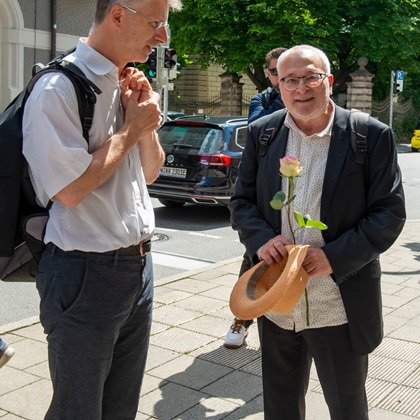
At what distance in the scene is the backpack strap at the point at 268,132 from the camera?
3074 mm

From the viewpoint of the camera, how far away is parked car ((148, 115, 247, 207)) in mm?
11352

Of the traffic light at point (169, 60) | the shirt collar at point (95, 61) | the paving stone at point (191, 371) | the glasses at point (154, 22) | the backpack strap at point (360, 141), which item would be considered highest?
the traffic light at point (169, 60)

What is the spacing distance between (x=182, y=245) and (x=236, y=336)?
15.0ft

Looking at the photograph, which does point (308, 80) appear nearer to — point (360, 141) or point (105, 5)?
point (360, 141)

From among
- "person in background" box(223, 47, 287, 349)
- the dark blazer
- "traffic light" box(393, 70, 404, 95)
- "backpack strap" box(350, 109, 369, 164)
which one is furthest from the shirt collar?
"traffic light" box(393, 70, 404, 95)

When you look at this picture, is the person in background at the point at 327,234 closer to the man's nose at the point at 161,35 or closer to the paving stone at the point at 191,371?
the man's nose at the point at 161,35

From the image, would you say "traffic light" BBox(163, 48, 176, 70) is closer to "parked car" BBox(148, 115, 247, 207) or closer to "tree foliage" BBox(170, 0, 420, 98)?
"parked car" BBox(148, 115, 247, 207)

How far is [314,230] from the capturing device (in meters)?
2.93

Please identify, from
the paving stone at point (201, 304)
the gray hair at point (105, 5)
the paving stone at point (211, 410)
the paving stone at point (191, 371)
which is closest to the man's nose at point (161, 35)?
the gray hair at point (105, 5)

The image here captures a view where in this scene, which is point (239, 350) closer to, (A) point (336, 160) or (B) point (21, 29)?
(A) point (336, 160)

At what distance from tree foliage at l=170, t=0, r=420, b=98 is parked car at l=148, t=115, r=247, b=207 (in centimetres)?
2106

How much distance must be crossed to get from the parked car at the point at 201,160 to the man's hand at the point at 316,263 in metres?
8.49

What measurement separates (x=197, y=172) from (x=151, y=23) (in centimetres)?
897

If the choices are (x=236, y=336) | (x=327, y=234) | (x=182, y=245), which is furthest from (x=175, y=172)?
(x=327, y=234)
